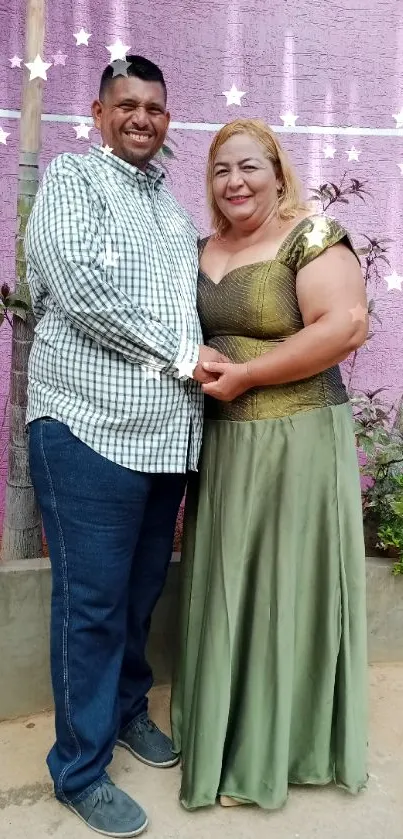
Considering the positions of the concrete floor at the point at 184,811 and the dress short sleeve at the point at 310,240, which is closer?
the dress short sleeve at the point at 310,240

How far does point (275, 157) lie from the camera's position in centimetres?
213

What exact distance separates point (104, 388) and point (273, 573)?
0.73 metres

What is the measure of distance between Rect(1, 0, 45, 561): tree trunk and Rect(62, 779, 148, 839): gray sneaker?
944 millimetres

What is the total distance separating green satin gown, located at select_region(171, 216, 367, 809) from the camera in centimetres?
213

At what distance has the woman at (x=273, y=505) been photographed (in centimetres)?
205

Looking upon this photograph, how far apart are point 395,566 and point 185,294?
61.4 inches

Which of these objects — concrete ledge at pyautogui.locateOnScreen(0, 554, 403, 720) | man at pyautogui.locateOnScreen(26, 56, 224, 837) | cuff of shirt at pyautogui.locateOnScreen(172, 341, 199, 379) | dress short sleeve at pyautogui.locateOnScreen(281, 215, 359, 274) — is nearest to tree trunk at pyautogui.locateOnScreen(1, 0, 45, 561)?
concrete ledge at pyautogui.locateOnScreen(0, 554, 403, 720)

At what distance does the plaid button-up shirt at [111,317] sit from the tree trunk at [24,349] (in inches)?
21.7

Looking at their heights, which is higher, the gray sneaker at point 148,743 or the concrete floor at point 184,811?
the gray sneaker at point 148,743
